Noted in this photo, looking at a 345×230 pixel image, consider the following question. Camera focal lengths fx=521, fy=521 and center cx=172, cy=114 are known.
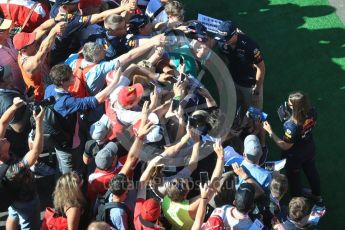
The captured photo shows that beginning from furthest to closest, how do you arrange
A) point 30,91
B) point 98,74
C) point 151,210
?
point 30,91 → point 98,74 → point 151,210

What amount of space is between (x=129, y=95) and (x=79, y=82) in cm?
73

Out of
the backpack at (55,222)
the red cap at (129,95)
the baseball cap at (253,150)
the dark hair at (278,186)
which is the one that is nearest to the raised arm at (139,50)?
the red cap at (129,95)

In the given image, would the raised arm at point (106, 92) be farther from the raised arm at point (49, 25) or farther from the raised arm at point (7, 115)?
the raised arm at point (49, 25)

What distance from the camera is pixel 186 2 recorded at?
8961 millimetres

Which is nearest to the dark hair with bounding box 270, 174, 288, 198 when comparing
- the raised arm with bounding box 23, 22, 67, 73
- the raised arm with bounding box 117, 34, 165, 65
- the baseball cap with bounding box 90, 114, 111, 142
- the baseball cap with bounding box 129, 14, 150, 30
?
the baseball cap with bounding box 90, 114, 111, 142

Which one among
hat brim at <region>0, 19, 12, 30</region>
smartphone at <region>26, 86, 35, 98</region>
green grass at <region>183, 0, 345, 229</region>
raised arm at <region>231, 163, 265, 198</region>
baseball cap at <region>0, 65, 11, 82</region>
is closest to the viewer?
raised arm at <region>231, 163, 265, 198</region>

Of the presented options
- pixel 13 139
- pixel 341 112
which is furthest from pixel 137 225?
pixel 341 112

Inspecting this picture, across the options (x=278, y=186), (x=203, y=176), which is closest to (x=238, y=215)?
(x=278, y=186)

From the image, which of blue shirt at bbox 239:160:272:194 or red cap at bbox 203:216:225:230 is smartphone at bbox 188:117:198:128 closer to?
blue shirt at bbox 239:160:272:194

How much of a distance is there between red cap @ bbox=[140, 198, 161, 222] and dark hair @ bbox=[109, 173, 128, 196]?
0.26 meters

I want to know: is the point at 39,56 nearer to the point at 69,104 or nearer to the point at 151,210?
the point at 69,104

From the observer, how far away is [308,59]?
307 inches

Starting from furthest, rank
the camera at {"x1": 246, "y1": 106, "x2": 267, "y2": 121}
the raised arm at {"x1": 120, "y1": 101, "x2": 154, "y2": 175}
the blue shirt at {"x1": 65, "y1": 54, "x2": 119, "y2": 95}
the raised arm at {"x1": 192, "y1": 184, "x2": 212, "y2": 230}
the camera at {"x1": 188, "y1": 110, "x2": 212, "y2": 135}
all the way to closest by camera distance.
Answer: the camera at {"x1": 246, "y1": 106, "x2": 267, "y2": 121} < the blue shirt at {"x1": 65, "y1": 54, "x2": 119, "y2": 95} < the camera at {"x1": 188, "y1": 110, "x2": 212, "y2": 135} < the raised arm at {"x1": 120, "y1": 101, "x2": 154, "y2": 175} < the raised arm at {"x1": 192, "y1": 184, "x2": 212, "y2": 230}

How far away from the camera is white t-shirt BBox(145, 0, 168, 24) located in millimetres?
6613
